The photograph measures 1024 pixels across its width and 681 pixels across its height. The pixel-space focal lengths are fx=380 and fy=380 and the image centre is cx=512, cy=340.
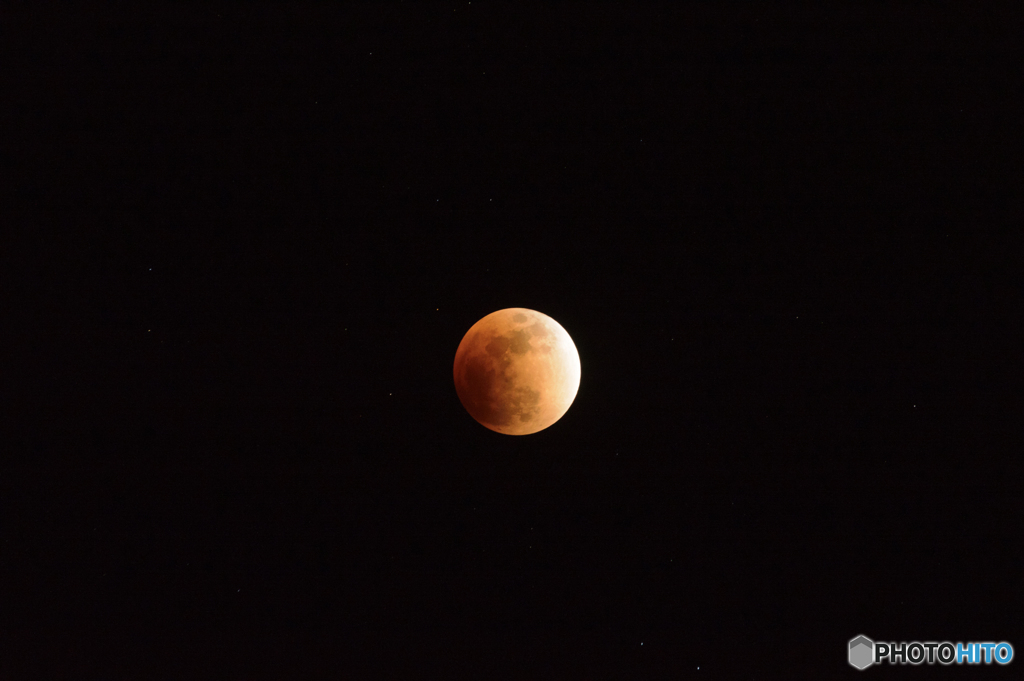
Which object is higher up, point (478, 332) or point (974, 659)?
point (478, 332)

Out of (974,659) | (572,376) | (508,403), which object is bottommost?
(974,659)

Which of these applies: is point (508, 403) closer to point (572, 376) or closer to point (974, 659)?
point (572, 376)

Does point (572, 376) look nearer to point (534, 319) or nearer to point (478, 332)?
point (534, 319)

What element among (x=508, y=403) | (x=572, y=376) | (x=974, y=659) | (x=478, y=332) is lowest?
(x=974, y=659)

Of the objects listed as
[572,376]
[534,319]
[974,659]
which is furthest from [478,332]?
[974,659]

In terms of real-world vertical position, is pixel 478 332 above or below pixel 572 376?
above

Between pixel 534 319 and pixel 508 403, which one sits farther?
pixel 534 319

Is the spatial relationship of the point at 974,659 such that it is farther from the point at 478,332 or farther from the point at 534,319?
the point at 478,332

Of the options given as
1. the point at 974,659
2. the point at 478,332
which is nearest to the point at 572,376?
the point at 478,332

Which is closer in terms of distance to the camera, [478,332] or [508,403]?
[508,403]
